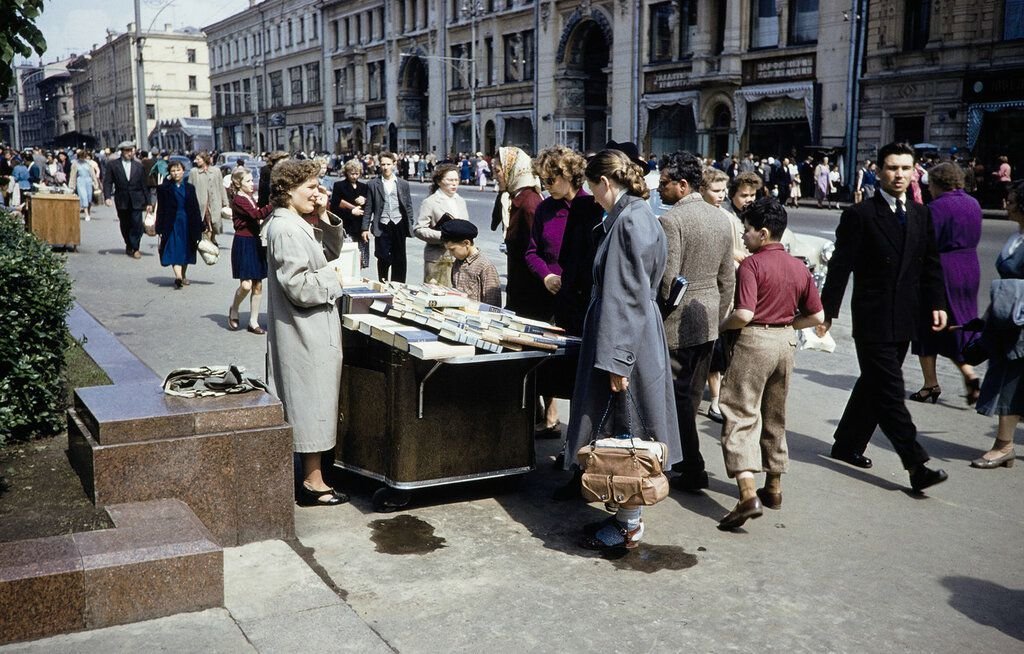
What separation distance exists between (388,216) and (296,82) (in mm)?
74839

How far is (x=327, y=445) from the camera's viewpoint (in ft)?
17.1

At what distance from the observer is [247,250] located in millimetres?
10594

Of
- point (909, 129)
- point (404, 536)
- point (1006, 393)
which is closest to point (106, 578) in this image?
point (404, 536)

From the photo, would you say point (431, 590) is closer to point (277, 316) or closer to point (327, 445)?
point (327, 445)

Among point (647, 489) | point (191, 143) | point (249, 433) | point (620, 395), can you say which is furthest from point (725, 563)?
point (191, 143)

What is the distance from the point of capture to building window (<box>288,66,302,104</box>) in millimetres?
81250

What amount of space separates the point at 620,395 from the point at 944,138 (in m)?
30.0

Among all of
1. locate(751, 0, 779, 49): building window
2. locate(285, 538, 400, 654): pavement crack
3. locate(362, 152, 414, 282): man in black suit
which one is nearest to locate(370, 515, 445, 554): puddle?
locate(285, 538, 400, 654): pavement crack

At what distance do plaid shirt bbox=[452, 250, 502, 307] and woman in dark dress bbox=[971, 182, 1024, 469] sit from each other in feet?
10.3

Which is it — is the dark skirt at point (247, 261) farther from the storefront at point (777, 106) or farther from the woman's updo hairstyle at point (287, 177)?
the storefront at point (777, 106)

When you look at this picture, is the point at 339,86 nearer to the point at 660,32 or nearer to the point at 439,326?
the point at 660,32

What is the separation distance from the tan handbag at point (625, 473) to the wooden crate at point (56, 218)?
1606cm

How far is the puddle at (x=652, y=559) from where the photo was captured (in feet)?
15.3

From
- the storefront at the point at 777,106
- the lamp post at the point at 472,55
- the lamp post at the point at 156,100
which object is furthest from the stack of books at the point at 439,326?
the lamp post at the point at 156,100
